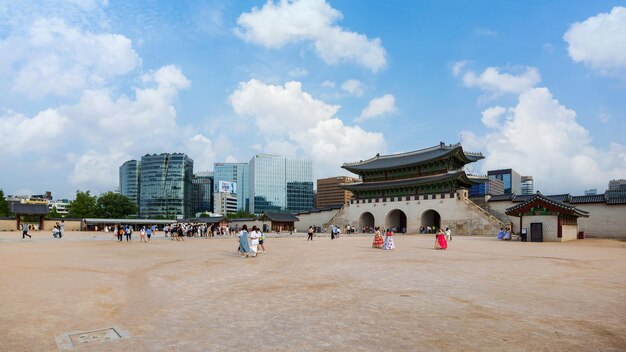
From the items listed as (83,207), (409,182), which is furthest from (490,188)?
(83,207)

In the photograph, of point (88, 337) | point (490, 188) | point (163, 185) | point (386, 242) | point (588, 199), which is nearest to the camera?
point (88, 337)

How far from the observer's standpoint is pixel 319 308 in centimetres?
831

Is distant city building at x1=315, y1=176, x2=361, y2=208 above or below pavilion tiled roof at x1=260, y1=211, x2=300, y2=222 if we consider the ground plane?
above

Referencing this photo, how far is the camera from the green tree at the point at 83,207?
82625 mm

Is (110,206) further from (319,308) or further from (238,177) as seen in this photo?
(238,177)

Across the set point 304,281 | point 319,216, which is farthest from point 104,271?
point 319,216

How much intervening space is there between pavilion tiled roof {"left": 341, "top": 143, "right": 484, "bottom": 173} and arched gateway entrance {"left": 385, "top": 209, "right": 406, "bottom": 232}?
7.39 metres

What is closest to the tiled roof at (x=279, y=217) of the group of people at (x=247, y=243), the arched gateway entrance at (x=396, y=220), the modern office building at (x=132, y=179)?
the arched gateway entrance at (x=396, y=220)

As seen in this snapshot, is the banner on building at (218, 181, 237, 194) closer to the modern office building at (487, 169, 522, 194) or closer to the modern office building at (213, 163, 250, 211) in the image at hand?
the modern office building at (213, 163, 250, 211)

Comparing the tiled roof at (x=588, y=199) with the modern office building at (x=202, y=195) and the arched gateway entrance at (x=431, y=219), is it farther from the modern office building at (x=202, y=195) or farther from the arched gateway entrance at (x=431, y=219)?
the modern office building at (x=202, y=195)

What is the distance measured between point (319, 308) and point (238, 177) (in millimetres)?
182764

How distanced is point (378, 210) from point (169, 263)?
157ft

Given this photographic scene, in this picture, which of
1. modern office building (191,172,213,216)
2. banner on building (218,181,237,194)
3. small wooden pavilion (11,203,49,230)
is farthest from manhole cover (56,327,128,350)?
modern office building (191,172,213,216)

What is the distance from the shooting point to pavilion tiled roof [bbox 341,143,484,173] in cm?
5583
